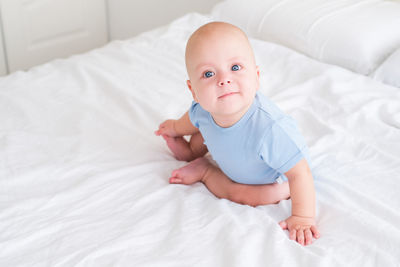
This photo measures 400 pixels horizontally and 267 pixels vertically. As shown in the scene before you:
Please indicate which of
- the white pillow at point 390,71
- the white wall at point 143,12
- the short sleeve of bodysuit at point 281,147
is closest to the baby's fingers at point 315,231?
the short sleeve of bodysuit at point 281,147

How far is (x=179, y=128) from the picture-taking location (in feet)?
4.16

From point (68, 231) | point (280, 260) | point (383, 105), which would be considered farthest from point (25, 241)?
point (383, 105)

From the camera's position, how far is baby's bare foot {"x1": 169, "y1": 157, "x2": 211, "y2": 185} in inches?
45.4

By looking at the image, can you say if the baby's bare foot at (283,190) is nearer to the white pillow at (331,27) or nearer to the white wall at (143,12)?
the white pillow at (331,27)

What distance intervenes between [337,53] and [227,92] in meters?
0.84

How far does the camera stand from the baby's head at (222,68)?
3.23 feet

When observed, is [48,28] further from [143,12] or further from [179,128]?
[179,128]

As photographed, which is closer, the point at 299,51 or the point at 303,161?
the point at 303,161

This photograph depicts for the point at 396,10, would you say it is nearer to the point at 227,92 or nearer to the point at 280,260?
the point at 227,92

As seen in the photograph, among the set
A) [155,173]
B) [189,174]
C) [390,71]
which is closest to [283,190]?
[189,174]

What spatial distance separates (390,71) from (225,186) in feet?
2.59

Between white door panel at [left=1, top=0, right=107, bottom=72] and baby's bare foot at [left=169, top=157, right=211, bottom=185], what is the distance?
227 centimetres

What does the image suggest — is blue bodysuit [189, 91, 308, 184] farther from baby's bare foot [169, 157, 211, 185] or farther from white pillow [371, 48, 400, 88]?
white pillow [371, 48, 400, 88]

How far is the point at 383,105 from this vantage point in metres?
1.36
